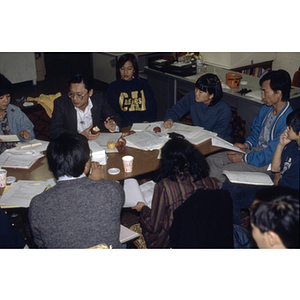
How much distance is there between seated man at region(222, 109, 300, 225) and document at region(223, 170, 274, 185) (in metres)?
0.06

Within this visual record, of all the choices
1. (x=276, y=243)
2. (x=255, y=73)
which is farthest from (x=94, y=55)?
(x=276, y=243)

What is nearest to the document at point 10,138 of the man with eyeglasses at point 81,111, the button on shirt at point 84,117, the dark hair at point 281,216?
the man with eyeglasses at point 81,111

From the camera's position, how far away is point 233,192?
252 cm

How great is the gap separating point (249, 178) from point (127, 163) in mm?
982

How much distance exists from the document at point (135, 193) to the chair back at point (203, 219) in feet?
2.09

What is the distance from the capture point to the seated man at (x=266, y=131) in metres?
2.68

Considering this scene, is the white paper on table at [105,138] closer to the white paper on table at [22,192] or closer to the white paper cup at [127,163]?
the white paper cup at [127,163]

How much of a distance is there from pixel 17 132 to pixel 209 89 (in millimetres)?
1920

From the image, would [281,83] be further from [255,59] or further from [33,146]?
[255,59]

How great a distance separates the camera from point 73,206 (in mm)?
1608

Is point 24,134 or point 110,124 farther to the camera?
point 110,124

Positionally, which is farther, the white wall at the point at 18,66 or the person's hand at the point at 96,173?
the white wall at the point at 18,66

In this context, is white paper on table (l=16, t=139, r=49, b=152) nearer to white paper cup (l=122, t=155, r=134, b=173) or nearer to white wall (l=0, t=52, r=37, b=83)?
white paper cup (l=122, t=155, r=134, b=173)

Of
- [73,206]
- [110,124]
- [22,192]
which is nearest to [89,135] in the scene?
[110,124]
